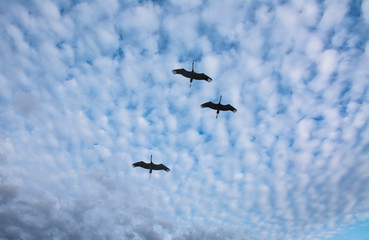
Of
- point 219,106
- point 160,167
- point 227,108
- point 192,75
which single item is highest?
point 192,75

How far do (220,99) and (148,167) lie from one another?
1918 cm

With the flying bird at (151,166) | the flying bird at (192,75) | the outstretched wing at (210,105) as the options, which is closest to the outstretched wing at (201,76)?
the flying bird at (192,75)

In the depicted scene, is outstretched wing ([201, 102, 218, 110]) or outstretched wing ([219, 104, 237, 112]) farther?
outstretched wing ([219, 104, 237, 112])

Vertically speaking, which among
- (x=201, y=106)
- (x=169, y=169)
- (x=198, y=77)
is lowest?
(x=169, y=169)

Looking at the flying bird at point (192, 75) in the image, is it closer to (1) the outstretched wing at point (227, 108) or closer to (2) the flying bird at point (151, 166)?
(1) the outstretched wing at point (227, 108)

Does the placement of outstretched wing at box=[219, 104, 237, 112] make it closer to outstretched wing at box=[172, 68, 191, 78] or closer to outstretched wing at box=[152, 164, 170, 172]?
outstretched wing at box=[172, 68, 191, 78]

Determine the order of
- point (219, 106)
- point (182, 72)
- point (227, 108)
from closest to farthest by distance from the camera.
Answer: point (182, 72) → point (219, 106) → point (227, 108)

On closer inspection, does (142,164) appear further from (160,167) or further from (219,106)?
(219,106)

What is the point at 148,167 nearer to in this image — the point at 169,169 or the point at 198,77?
the point at 169,169

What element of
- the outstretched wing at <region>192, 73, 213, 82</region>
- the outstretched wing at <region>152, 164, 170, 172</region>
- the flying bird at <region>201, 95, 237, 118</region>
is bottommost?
the outstretched wing at <region>152, 164, 170, 172</region>

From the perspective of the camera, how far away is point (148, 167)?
1687 inches

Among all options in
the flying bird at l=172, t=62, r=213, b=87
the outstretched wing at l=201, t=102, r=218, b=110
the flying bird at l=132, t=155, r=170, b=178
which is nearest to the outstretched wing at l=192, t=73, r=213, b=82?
the flying bird at l=172, t=62, r=213, b=87

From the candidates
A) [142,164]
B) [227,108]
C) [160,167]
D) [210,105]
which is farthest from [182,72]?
[142,164]

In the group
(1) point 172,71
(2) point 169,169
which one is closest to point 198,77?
(1) point 172,71
